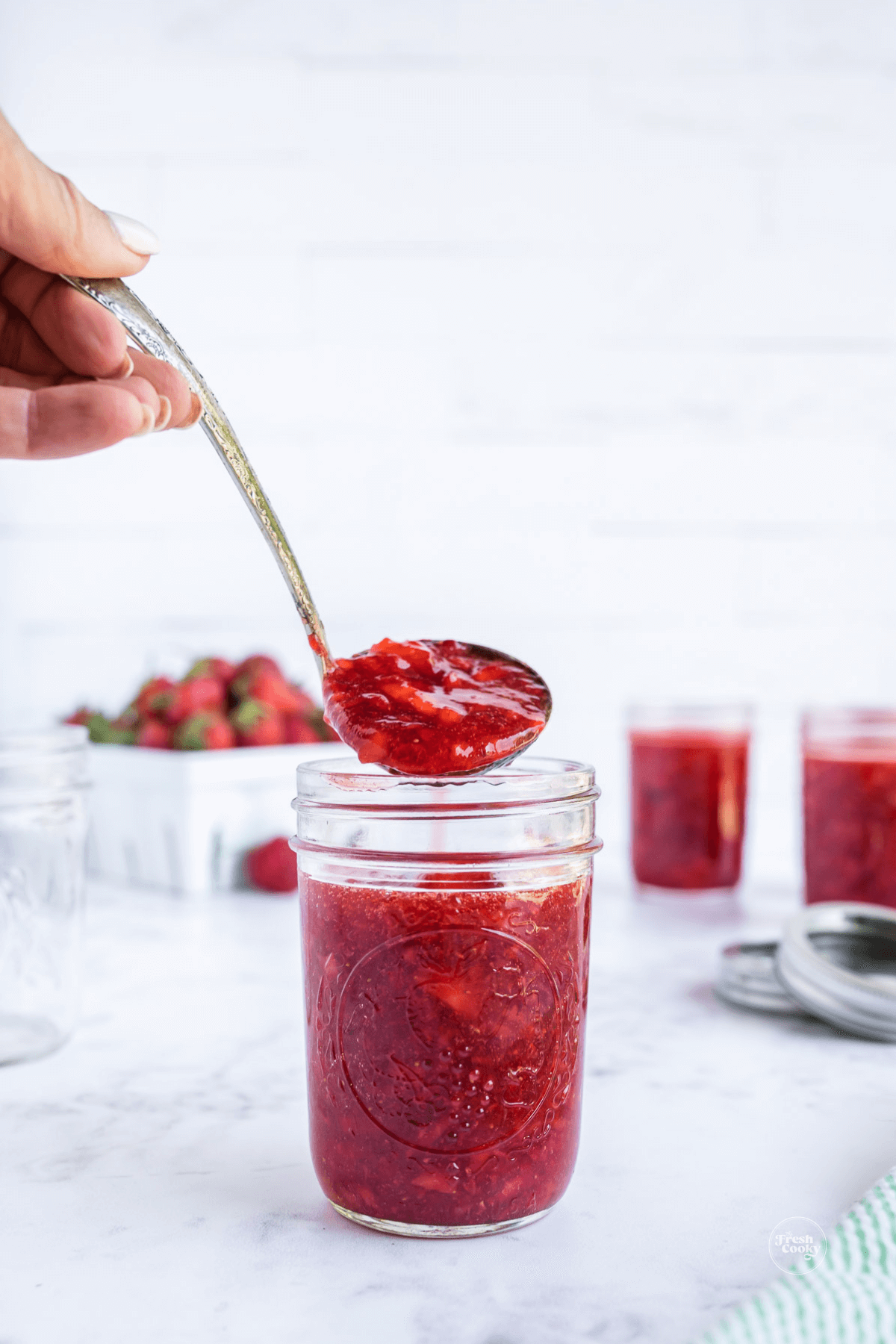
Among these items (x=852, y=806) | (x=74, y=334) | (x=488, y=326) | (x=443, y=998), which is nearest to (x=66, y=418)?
(x=74, y=334)

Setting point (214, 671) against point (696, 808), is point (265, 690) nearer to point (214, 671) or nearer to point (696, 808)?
point (214, 671)

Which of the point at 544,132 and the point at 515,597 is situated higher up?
the point at 544,132

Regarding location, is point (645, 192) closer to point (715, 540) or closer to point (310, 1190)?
point (715, 540)

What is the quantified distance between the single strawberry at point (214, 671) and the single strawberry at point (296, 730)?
Result: 10 cm

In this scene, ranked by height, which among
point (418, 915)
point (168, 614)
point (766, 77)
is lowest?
point (418, 915)

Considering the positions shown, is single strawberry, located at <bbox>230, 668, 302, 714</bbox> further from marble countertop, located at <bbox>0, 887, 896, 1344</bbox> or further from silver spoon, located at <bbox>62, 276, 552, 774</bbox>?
silver spoon, located at <bbox>62, 276, 552, 774</bbox>

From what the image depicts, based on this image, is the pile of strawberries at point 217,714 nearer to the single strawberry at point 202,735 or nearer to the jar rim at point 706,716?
the single strawberry at point 202,735

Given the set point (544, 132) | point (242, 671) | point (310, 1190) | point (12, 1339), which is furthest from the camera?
point (544, 132)

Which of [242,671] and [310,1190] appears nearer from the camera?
[310,1190]

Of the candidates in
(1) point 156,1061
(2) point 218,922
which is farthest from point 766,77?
(1) point 156,1061

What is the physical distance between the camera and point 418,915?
2.01ft

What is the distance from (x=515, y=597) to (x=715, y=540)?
37 cm

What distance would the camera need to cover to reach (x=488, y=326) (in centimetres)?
210
